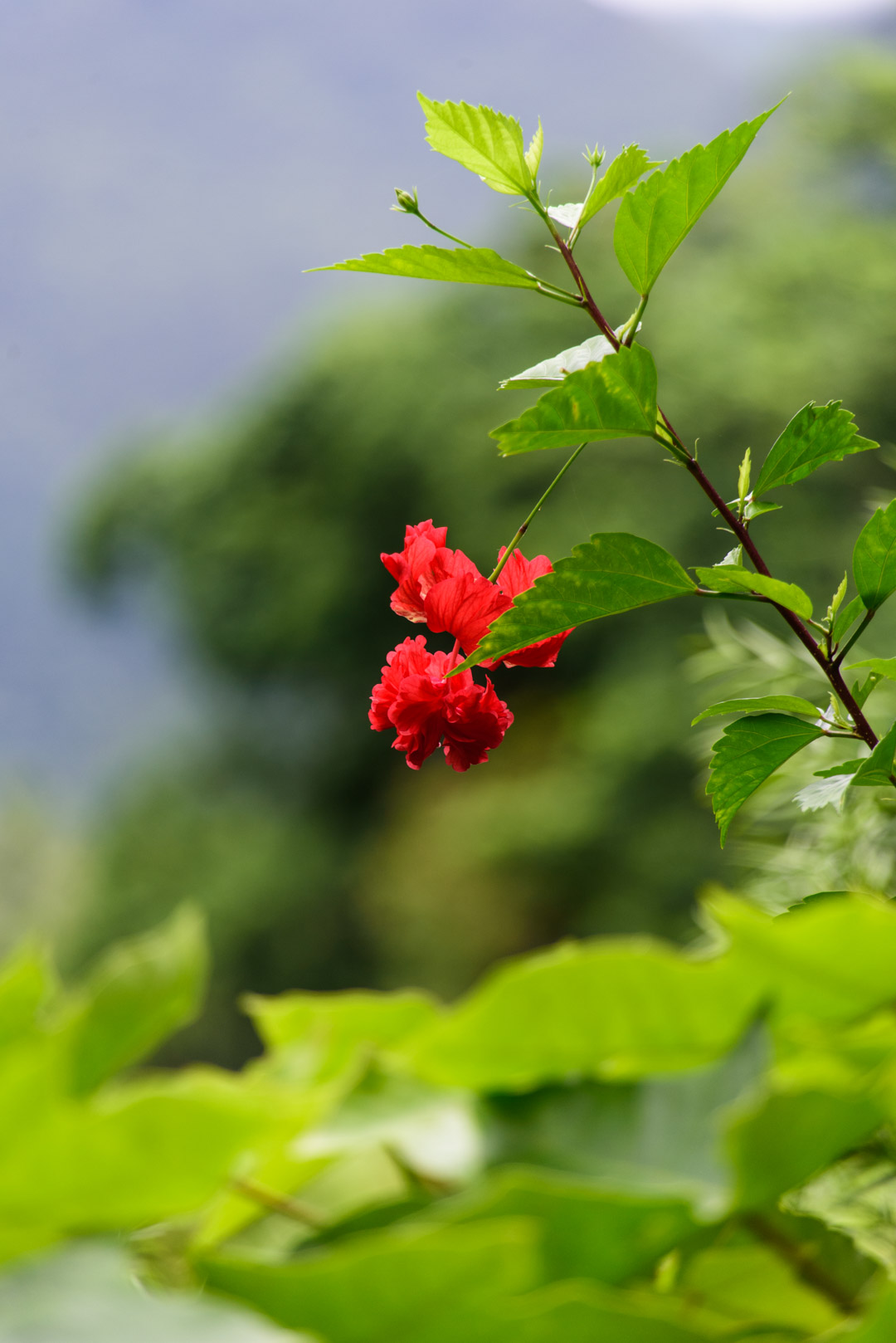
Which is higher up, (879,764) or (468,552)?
(879,764)

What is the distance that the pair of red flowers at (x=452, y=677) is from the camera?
0.97ft

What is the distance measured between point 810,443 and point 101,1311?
23 cm

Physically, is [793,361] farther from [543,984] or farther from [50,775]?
[50,775]

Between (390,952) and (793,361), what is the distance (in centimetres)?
219

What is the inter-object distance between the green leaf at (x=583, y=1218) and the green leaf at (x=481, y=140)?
24cm

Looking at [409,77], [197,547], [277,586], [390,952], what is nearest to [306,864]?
[390,952]

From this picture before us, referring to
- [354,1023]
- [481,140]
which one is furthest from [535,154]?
[354,1023]

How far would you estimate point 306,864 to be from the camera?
138 inches

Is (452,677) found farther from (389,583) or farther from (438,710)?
(389,583)

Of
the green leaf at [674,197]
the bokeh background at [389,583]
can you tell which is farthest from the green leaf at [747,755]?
the bokeh background at [389,583]

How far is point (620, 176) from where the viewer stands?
0.26m

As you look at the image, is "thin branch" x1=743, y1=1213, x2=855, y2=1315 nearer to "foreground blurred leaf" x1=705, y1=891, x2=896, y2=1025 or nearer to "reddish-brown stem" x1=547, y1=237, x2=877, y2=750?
"foreground blurred leaf" x1=705, y1=891, x2=896, y2=1025

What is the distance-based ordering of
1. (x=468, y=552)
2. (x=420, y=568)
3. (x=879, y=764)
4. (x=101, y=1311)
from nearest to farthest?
(x=101, y=1311)
(x=879, y=764)
(x=420, y=568)
(x=468, y=552)

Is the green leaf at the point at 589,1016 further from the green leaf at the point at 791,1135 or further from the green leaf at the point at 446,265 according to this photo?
the green leaf at the point at 446,265
